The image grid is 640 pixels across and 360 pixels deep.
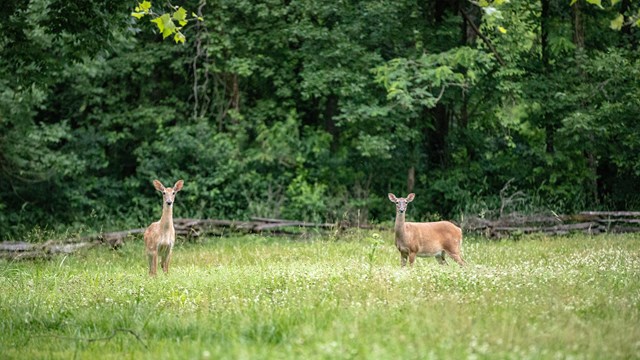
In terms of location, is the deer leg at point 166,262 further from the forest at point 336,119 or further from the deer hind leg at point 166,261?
the forest at point 336,119

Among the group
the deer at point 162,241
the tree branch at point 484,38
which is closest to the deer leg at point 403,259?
the deer at point 162,241

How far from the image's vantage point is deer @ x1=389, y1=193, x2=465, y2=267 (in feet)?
43.5

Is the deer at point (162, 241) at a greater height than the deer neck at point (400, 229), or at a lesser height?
lesser

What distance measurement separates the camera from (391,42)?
931 inches

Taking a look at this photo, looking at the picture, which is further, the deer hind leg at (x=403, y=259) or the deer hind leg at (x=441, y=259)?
the deer hind leg at (x=441, y=259)

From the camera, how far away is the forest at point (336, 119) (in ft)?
72.0

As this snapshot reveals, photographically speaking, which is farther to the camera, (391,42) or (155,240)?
(391,42)

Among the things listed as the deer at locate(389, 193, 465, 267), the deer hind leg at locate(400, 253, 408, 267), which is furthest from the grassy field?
the deer hind leg at locate(400, 253, 408, 267)

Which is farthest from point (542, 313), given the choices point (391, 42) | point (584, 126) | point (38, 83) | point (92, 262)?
point (391, 42)

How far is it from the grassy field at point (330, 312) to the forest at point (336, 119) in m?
9.70

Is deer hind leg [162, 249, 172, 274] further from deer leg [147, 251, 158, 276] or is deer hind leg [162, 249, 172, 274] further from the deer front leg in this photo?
the deer front leg

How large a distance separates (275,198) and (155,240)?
37.8 ft

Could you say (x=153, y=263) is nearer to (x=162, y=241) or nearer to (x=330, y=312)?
(x=162, y=241)

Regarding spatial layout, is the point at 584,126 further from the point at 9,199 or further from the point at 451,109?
the point at 9,199
